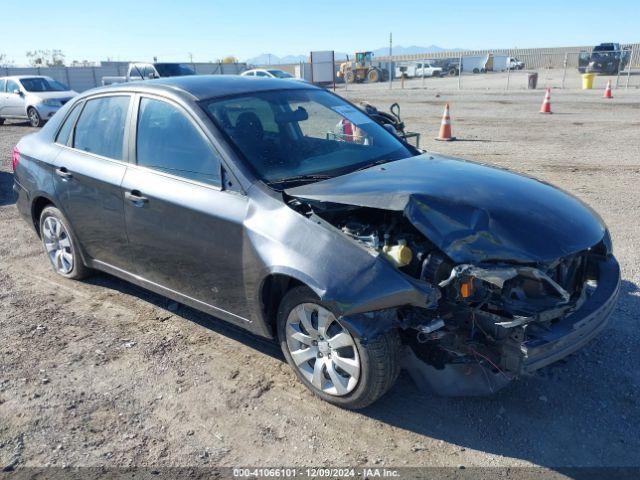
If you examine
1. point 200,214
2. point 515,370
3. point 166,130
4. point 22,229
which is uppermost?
point 166,130

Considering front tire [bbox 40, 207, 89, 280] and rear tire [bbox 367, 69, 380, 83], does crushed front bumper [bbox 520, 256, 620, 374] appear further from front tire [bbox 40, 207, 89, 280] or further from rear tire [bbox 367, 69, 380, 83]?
rear tire [bbox 367, 69, 380, 83]

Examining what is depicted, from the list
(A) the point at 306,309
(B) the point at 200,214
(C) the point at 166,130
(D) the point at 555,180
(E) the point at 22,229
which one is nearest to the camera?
(A) the point at 306,309

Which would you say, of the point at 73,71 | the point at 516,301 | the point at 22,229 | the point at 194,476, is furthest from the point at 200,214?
Answer: the point at 73,71

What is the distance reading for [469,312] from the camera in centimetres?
298

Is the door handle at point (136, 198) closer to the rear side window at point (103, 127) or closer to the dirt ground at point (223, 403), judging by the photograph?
the rear side window at point (103, 127)

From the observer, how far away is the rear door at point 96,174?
14.3ft

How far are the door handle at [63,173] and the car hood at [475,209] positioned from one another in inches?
91.2

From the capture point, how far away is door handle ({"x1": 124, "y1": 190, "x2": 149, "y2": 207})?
4032mm

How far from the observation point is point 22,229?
705 cm

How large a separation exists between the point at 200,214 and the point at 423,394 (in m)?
1.84

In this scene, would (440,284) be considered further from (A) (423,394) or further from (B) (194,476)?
(B) (194,476)

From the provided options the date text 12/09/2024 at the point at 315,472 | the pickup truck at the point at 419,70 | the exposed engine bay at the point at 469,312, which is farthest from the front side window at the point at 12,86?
the pickup truck at the point at 419,70

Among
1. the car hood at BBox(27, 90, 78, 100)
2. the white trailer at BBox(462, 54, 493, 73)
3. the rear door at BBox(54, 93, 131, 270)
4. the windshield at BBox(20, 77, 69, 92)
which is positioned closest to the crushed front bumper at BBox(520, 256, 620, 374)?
the rear door at BBox(54, 93, 131, 270)

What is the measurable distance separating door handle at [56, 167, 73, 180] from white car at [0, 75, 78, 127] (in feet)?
45.5
